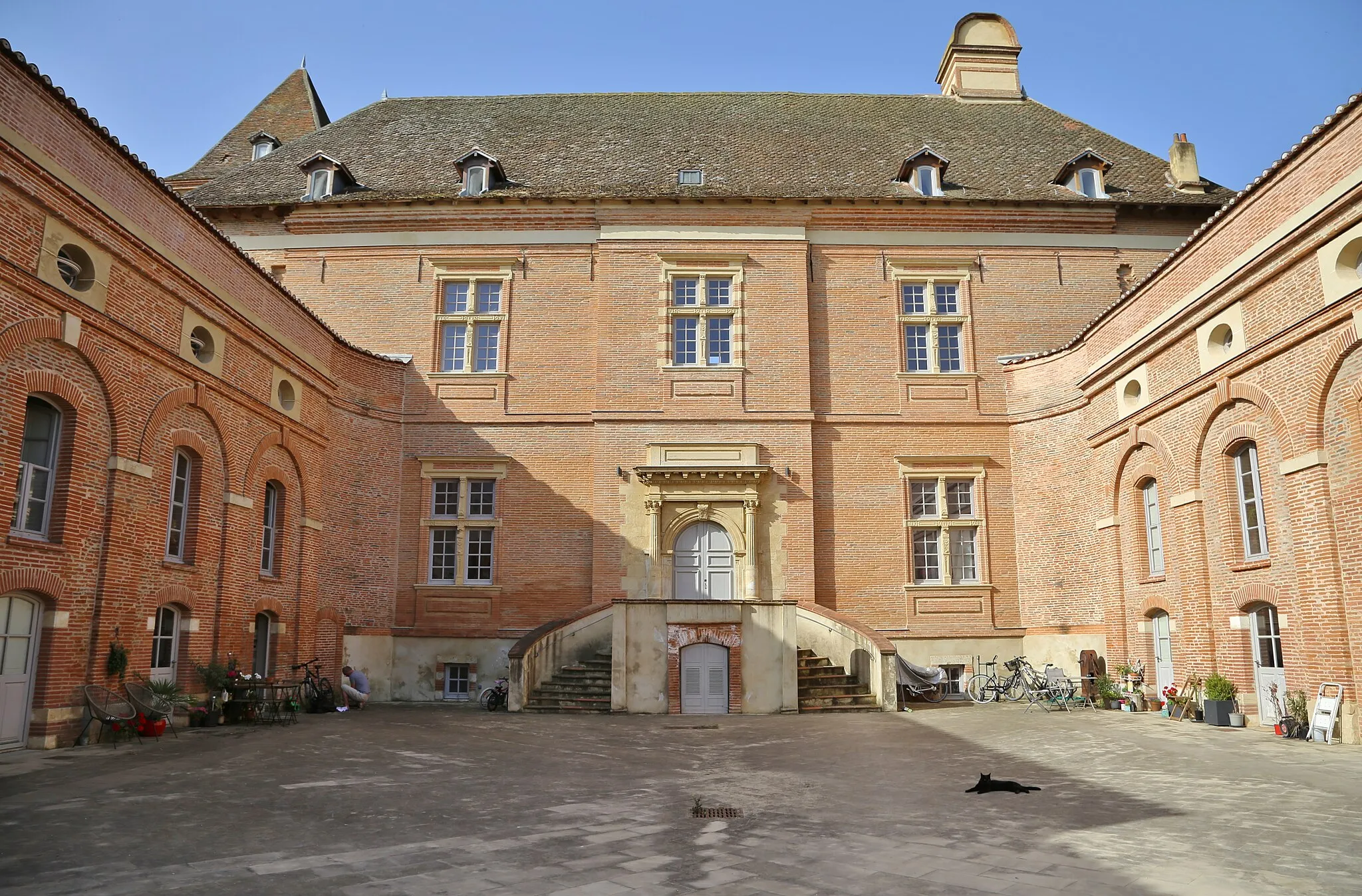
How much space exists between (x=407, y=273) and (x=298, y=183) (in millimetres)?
4023

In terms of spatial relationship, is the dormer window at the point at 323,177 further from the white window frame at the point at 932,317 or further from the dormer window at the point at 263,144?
the white window frame at the point at 932,317

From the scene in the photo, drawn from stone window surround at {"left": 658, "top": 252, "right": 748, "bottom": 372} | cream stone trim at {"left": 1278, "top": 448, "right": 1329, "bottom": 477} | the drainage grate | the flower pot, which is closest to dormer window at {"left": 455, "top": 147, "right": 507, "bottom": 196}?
stone window surround at {"left": 658, "top": 252, "right": 748, "bottom": 372}

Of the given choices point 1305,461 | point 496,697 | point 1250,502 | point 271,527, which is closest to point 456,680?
point 496,697

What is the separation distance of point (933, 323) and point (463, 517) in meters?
11.7

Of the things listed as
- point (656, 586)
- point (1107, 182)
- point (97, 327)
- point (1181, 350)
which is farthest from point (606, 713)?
point (1107, 182)

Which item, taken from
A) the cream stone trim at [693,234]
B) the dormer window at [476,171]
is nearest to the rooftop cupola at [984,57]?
the cream stone trim at [693,234]

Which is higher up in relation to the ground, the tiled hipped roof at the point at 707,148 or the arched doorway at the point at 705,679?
the tiled hipped roof at the point at 707,148

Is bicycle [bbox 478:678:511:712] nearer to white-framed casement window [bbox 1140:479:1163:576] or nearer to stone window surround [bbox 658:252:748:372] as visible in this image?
stone window surround [bbox 658:252:748:372]

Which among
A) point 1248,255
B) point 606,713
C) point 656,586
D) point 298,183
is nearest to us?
point 1248,255

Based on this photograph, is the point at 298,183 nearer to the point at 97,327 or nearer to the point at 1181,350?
the point at 97,327

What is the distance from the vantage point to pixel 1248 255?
14023 millimetres

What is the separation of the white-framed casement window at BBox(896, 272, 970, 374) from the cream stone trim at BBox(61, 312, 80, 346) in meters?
16.3

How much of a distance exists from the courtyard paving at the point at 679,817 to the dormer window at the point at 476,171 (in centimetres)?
1391

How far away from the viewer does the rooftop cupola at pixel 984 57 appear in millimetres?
29156
